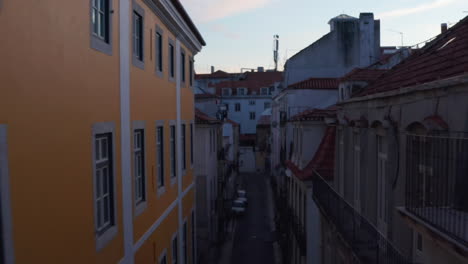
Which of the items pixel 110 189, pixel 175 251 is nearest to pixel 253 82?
pixel 175 251

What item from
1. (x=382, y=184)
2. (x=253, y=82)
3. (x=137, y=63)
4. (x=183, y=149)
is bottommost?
(x=382, y=184)

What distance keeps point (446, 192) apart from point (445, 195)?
15cm

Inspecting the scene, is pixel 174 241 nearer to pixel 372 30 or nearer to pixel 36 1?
pixel 36 1

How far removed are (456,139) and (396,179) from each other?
104 inches

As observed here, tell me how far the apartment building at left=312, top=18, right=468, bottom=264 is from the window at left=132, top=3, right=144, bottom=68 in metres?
4.42

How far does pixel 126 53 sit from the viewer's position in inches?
327

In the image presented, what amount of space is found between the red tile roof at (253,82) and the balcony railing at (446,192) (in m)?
69.6

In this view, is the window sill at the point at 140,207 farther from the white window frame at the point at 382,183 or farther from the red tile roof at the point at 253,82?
the red tile roof at the point at 253,82

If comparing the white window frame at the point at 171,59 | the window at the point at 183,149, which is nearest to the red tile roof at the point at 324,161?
the window at the point at 183,149

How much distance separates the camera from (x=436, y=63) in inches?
278

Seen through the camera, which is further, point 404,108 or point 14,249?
point 404,108

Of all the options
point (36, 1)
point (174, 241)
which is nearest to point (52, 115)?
point (36, 1)

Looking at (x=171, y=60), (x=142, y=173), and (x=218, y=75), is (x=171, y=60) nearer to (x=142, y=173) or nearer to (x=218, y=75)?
(x=142, y=173)

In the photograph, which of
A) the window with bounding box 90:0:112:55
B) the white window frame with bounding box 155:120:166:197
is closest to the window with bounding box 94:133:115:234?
the window with bounding box 90:0:112:55
